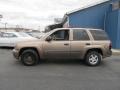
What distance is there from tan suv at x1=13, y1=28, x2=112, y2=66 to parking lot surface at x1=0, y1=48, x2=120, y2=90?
42cm

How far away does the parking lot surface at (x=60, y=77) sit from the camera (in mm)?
5867

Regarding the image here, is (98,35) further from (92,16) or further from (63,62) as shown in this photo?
(92,16)

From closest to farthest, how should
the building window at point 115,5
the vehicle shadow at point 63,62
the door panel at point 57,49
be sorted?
the door panel at point 57,49 → the vehicle shadow at point 63,62 → the building window at point 115,5

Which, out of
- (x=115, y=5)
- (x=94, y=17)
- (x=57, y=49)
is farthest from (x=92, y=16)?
(x=57, y=49)

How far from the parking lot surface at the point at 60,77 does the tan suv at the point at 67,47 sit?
42cm

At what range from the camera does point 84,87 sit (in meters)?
5.82

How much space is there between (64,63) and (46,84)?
3509 mm

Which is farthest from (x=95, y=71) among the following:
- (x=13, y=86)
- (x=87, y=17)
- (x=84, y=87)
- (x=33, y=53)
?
(x=87, y=17)

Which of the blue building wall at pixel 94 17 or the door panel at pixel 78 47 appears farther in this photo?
the blue building wall at pixel 94 17

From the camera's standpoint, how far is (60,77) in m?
6.91

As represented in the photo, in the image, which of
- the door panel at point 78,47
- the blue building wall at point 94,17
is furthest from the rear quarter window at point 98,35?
the blue building wall at point 94,17

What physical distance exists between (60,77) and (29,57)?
8.28ft

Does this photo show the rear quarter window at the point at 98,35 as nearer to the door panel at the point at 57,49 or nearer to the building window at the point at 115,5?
the door panel at the point at 57,49

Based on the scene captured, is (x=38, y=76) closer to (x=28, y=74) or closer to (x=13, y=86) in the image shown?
(x=28, y=74)
